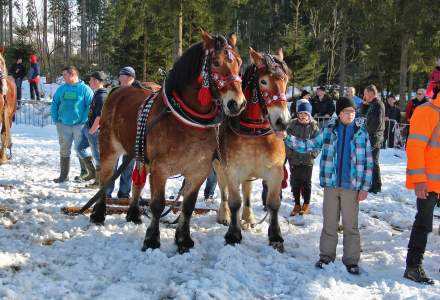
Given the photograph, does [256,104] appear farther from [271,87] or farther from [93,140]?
[93,140]

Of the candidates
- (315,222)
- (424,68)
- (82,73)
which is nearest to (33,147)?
(315,222)

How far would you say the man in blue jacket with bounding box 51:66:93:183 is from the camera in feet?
25.8

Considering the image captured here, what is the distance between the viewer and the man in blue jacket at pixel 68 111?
310 inches

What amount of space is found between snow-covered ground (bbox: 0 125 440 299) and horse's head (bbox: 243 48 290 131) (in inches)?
52.2

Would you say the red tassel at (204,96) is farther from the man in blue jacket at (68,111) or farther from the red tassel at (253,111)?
the man in blue jacket at (68,111)

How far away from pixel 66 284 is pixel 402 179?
837 cm

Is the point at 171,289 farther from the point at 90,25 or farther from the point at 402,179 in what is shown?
the point at 90,25

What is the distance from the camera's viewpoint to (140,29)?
1681cm

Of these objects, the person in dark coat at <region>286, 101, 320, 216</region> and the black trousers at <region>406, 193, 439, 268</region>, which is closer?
the black trousers at <region>406, 193, 439, 268</region>

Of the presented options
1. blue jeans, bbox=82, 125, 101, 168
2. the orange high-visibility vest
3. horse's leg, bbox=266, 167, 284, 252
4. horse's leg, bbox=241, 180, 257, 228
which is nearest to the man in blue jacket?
blue jeans, bbox=82, 125, 101, 168

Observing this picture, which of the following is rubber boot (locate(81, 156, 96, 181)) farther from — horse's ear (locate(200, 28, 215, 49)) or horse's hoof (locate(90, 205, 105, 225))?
horse's ear (locate(200, 28, 215, 49))

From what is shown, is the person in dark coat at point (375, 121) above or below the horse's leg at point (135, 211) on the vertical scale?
above

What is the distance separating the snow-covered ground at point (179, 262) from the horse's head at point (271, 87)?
1.33 m

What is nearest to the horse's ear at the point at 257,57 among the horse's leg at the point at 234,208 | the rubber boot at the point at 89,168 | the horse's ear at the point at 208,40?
the horse's ear at the point at 208,40
